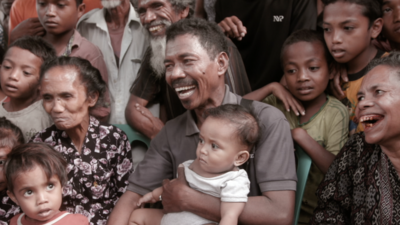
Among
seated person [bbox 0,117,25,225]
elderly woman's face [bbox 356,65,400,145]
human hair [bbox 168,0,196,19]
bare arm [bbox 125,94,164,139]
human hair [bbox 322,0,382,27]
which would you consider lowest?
seated person [bbox 0,117,25,225]

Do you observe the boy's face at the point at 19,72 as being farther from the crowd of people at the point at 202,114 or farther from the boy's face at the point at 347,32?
the boy's face at the point at 347,32

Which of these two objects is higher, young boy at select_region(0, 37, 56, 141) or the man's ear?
the man's ear

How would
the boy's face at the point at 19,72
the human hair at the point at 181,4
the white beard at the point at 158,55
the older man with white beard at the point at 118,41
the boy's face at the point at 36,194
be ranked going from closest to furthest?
the boy's face at the point at 36,194 → the boy's face at the point at 19,72 → the white beard at the point at 158,55 → the human hair at the point at 181,4 → the older man with white beard at the point at 118,41

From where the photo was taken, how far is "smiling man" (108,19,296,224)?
218cm

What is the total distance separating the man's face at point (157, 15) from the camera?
3.39m

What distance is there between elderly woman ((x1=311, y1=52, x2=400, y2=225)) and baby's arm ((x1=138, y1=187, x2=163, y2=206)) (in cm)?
93

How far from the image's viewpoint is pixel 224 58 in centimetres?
259

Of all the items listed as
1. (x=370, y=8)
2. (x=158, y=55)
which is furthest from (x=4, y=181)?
(x=370, y=8)

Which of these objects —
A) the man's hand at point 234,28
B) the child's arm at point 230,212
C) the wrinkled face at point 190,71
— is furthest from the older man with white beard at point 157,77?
the child's arm at point 230,212

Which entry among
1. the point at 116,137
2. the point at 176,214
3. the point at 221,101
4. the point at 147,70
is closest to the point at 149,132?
the point at 116,137

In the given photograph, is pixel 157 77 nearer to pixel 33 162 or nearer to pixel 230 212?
pixel 33 162

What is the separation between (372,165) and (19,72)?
263 cm

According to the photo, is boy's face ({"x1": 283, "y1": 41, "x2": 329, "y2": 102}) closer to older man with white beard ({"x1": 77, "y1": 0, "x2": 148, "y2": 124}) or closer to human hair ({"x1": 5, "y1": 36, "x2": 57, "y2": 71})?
older man with white beard ({"x1": 77, "y1": 0, "x2": 148, "y2": 124})

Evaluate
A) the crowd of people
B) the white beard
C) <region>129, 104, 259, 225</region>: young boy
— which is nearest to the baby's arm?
the crowd of people
